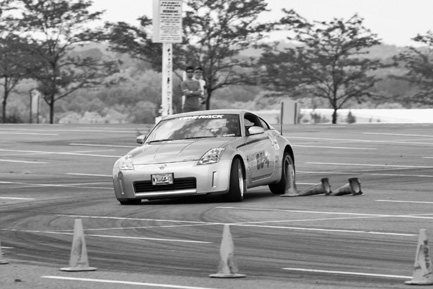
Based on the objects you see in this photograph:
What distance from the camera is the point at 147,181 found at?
19250 mm

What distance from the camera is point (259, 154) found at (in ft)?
67.1

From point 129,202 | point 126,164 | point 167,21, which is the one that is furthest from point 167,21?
point 129,202

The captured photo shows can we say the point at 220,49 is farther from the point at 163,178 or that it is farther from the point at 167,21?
the point at 163,178

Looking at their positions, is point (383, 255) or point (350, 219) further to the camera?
point (350, 219)

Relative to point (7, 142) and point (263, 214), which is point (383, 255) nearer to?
point (263, 214)

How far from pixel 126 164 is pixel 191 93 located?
1400cm

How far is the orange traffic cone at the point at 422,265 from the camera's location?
10531 millimetres

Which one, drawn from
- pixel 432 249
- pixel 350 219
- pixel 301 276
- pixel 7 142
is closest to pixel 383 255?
pixel 432 249

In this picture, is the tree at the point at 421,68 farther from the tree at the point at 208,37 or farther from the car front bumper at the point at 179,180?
the car front bumper at the point at 179,180

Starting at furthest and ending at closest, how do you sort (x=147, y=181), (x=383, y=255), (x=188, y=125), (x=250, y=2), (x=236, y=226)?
1. (x=250, y=2)
2. (x=188, y=125)
3. (x=147, y=181)
4. (x=236, y=226)
5. (x=383, y=255)

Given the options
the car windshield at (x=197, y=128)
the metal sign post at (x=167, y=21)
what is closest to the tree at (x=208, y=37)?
the metal sign post at (x=167, y=21)

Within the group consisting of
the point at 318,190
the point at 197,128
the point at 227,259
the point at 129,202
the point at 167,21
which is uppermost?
the point at 167,21

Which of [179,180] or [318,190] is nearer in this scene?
[179,180]

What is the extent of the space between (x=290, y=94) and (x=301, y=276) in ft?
158
